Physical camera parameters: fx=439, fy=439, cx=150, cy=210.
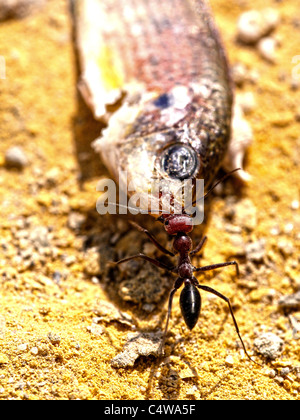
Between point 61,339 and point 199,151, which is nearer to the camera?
point 61,339

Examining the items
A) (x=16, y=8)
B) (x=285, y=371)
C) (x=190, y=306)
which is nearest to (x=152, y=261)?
(x=190, y=306)

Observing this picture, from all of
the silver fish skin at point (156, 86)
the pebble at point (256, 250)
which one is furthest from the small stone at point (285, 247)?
the silver fish skin at point (156, 86)

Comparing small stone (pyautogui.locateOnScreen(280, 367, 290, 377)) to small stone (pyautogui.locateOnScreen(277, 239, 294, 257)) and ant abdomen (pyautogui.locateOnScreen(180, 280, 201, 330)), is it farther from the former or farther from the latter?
small stone (pyautogui.locateOnScreen(277, 239, 294, 257))

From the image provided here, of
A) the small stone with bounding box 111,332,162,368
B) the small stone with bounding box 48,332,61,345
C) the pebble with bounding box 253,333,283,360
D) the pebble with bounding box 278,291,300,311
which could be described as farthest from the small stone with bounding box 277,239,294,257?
the small stone with bounding box 48,332,61,345

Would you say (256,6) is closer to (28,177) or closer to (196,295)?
(28,177)

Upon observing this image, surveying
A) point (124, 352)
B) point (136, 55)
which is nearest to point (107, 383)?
point (124, 352)

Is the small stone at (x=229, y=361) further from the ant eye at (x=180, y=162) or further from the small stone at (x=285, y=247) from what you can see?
the ant eye at (x=180, y=162)
